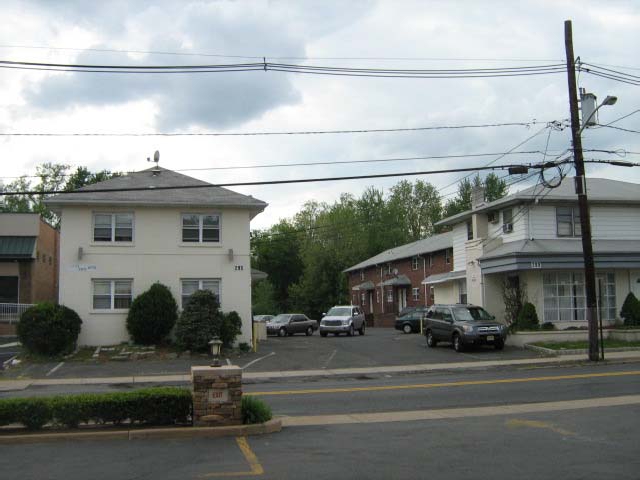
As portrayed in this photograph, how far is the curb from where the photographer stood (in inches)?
389

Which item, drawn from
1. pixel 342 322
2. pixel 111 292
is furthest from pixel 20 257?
pixel 342 322

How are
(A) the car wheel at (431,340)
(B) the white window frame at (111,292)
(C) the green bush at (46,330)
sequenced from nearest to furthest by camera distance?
(C) the green bush at (46,330) → (B) the white window frame at (111,292) → (A) the car wheel at (431,340)

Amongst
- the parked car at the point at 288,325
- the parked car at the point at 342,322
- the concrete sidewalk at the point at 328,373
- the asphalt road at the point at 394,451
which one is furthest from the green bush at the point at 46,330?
the parked car at the point at 288,325

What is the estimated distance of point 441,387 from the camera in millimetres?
17109

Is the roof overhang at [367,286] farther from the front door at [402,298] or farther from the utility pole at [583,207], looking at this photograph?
the utility pole at [583,207]

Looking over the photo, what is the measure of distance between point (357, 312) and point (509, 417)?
28.9 meters

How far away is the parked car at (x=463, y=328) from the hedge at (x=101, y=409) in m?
17.5

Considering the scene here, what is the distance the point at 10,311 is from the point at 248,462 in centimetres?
3334

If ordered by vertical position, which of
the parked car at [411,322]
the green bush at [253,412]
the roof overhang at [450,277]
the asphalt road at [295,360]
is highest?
the roof overhang at [450,277]

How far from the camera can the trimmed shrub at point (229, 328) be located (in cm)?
2629

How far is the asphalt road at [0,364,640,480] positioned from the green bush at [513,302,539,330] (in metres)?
14.1

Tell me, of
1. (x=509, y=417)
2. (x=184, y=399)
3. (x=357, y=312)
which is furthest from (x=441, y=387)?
(x=357, y=312)

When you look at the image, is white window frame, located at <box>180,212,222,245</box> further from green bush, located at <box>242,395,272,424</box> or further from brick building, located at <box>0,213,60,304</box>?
green bush, located at <box>242,395,272,424</box>

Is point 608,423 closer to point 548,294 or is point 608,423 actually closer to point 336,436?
point 336,436
